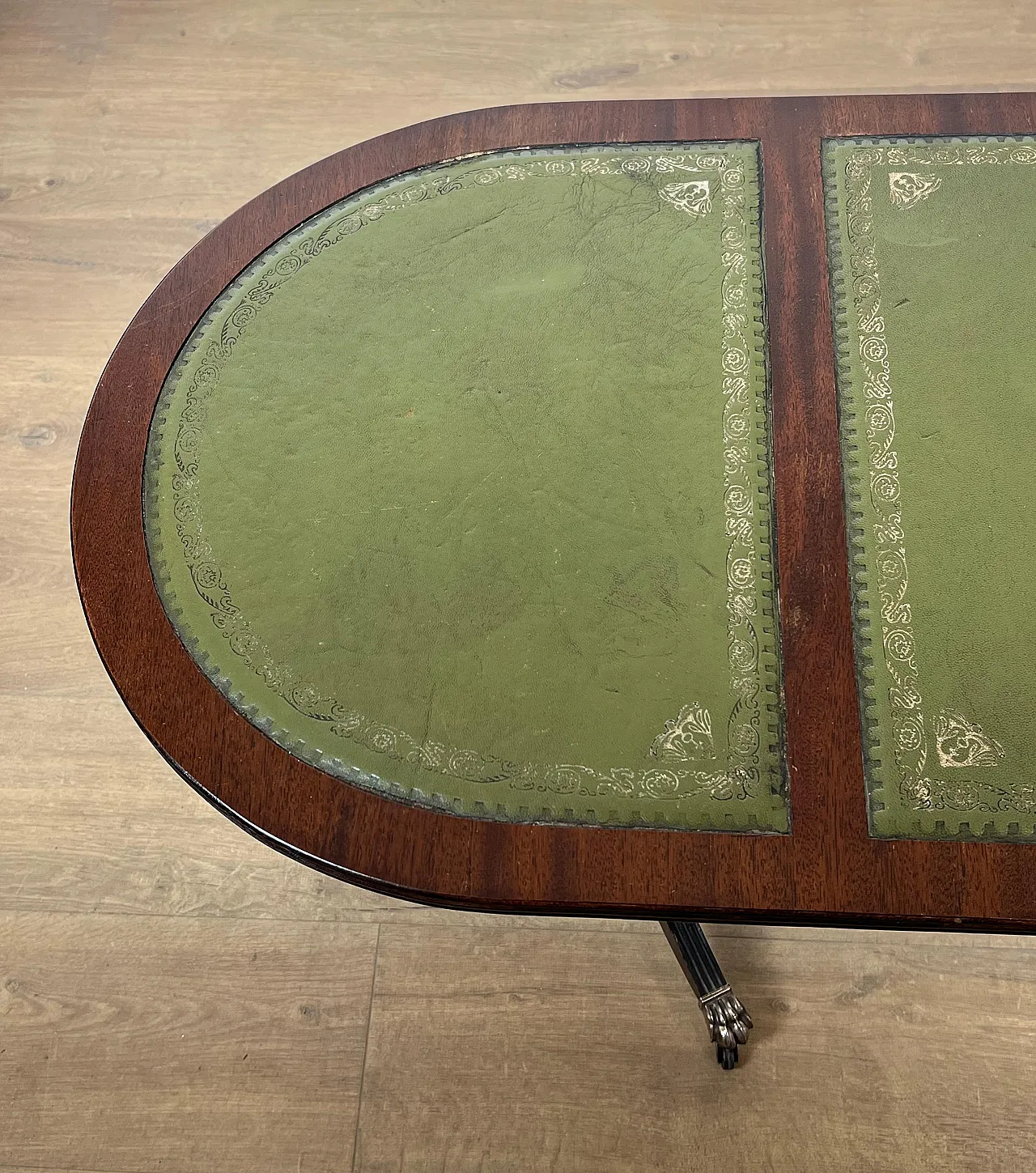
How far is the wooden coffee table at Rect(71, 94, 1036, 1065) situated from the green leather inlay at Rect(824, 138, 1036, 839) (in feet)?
0.05

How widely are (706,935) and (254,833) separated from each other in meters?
0.53

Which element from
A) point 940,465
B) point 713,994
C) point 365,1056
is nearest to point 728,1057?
point 713,994

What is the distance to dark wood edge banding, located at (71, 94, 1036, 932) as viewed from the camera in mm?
674

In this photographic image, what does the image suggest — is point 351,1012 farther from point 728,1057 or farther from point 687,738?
point 687,738

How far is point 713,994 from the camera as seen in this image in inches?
39.4

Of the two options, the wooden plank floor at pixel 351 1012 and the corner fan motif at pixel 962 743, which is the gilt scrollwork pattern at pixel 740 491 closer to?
the corner fan motif at pixel 962 743

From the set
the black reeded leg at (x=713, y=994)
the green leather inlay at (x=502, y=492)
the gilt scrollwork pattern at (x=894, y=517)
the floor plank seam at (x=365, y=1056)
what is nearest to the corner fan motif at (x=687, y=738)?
the green leather inlay at (x=502, y=492)

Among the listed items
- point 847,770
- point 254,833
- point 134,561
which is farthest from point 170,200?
point 847,770

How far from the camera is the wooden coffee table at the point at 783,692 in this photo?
68 centimetres

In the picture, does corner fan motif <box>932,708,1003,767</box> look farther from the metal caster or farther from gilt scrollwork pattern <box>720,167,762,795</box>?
the metal caster

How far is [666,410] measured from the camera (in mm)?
814

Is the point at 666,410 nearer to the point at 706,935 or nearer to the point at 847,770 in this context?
A: the point at 847,770

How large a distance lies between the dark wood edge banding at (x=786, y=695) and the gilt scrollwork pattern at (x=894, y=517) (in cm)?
2

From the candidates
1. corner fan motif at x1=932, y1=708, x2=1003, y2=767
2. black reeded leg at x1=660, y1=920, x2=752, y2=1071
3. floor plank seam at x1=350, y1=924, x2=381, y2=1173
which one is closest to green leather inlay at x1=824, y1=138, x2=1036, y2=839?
corner fan motif at x1=932, y1=708, x2=1003, y2=767
